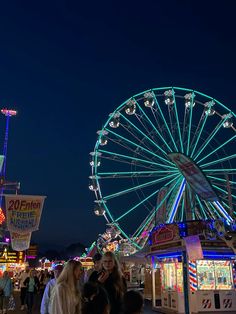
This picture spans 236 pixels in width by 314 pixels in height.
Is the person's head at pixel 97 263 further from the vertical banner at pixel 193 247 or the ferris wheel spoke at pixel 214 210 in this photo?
the ferris wheel spoke at pixel 214 210

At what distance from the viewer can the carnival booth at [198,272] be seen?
1423cm

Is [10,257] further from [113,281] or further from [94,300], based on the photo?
[94,300]

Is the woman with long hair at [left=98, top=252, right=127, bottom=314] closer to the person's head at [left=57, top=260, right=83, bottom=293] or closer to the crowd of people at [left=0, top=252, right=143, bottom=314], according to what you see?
the crowd of people at [left=0, top=252, right=143, bottom=314]

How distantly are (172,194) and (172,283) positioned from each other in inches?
256

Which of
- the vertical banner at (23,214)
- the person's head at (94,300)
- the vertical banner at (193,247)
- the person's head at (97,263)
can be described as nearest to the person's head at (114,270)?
the person's head at (97,263)

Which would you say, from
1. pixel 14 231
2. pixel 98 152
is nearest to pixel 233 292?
pixel 14 231

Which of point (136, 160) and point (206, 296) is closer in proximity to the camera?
point (206, 296)

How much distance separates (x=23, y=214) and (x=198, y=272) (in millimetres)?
7118

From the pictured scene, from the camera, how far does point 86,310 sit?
3.20 metres

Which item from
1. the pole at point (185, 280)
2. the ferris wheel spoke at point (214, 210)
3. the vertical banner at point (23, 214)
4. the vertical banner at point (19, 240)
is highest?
the ferris wheel spoke at point (214, 210)

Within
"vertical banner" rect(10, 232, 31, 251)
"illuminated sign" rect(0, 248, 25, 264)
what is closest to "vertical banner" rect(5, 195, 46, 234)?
"vertical banner" rect(10, 232, 31, 251)

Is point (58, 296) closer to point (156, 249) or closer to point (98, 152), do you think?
point (156, 249)

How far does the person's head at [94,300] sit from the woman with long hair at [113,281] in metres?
0.84

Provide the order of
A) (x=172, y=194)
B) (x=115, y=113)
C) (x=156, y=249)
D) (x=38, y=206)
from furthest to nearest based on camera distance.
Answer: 1. (x=115, y=113)
2. (x=172, y=194)
3. (x=156, y=249)
4. (x=38, y=206)
